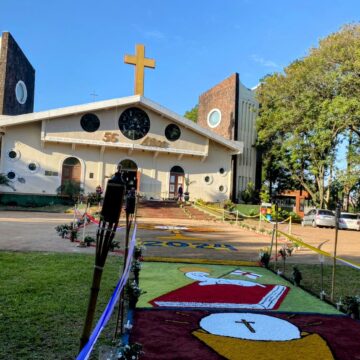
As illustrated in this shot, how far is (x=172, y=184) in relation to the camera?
93.4 ft

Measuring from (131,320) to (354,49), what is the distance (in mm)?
25304

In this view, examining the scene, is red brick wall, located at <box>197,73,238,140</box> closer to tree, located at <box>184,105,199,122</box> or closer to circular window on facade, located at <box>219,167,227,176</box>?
circular window on facade, located at <box>219,167,227,176</box>

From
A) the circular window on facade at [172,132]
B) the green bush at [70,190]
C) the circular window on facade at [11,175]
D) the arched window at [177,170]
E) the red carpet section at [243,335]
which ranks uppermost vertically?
the circular window on facade at [172,132]

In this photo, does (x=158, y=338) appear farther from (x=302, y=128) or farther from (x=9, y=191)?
(x=302, y=128)

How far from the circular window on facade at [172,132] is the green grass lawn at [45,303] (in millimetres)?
20297

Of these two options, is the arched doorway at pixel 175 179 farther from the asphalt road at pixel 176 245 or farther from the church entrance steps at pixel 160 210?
the asphalt road at pixel 176 245

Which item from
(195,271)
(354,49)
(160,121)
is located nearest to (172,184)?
(160,121)

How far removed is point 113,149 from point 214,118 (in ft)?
37.9

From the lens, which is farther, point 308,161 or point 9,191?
point 308,161

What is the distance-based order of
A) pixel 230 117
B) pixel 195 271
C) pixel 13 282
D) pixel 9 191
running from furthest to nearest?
pixel 230 117 < pixel 9 191 < pixel 195 271 < pixel 13 282

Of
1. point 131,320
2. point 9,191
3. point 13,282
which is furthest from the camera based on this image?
point 9,191

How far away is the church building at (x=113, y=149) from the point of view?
2488 cm

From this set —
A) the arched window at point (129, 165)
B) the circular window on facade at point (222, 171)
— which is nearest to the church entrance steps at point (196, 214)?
the arched window at point (129, 165)

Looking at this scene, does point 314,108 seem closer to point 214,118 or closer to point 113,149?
point 214,118
